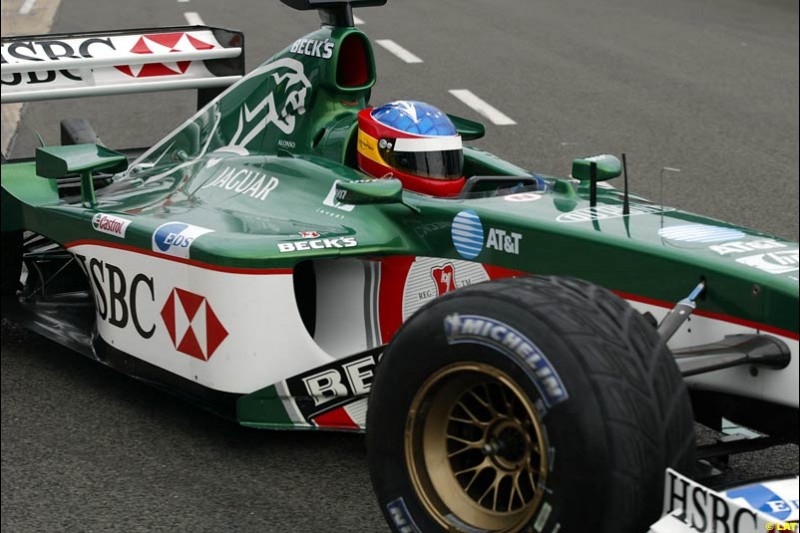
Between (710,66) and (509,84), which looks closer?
(509,84)

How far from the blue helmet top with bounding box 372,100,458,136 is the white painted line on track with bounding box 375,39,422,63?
29.1 feet

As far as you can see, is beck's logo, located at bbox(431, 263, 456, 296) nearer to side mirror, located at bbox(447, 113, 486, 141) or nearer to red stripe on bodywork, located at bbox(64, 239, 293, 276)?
red stripe on bodywork, located at bbox(64, 239, 293, 276)

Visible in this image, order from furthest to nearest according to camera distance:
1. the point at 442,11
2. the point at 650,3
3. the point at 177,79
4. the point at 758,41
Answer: the point at 650,3, the point at 442,11, the point at 758,41, the point at 177,79

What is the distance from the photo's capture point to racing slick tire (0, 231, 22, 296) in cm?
603

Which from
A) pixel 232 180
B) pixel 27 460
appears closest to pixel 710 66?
pixel 232 180

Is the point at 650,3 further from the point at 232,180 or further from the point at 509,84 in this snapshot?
the point at 232,180

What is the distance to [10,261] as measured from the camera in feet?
19.9

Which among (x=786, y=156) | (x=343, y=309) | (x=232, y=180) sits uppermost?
(x=232, y=180)

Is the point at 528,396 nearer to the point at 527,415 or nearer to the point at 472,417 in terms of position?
the point at 527,415

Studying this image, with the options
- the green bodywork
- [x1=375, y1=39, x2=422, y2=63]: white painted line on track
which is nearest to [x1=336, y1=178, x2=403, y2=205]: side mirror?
the green bodywork

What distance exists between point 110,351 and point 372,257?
124 cm

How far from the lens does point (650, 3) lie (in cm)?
1844

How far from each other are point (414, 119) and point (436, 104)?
269 inches

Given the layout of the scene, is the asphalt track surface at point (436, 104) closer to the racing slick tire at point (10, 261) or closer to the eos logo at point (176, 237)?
the racing slick tire at point (10, 261)
